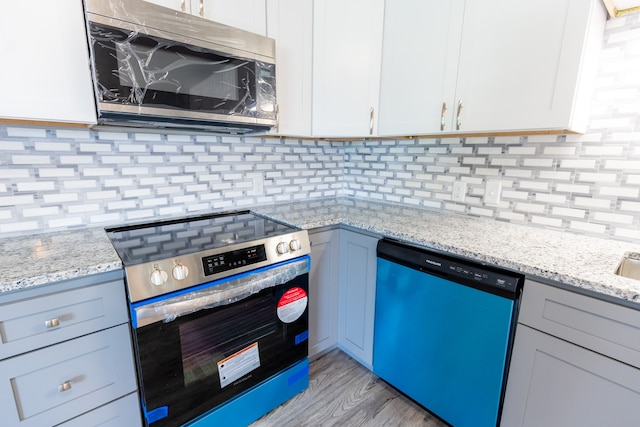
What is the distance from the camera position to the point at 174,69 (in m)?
1.16

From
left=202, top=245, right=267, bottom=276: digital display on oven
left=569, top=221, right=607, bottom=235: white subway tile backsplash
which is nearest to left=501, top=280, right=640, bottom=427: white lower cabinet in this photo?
left=569, top=221, right=607, bottom=235: white subway tile backsplash

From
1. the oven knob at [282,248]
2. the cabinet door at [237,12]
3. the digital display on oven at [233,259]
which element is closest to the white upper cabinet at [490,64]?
the cabinet door at [237,12]

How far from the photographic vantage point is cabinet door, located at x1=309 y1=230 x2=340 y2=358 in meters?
1.65

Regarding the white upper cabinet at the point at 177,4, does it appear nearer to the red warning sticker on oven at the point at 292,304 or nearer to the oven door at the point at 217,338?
the oven door at the point at 217,338

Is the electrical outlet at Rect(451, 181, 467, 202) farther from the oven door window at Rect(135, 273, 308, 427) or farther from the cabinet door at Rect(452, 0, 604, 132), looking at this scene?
the oven door window at Rect(135, 273, 308, 427)

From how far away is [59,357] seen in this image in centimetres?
96

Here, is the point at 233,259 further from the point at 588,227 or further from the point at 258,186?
the point at 588,227

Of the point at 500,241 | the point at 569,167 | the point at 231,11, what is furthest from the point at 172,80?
the point at 569,167

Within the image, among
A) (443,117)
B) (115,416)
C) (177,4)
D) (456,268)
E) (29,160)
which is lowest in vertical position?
(115,416)

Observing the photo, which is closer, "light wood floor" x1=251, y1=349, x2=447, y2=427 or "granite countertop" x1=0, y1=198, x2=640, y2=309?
"granite countertop" x1=0, y1=198, x2=640, y2=309

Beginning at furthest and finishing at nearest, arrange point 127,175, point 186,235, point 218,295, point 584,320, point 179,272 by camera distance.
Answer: point 127,175 → point 186,235 → point 218,295 → point 179,272 → point 584,320

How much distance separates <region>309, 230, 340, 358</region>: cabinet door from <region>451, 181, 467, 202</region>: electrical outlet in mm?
751

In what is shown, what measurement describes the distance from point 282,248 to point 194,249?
1.22 ft

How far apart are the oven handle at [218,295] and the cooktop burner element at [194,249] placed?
1.4 inches
